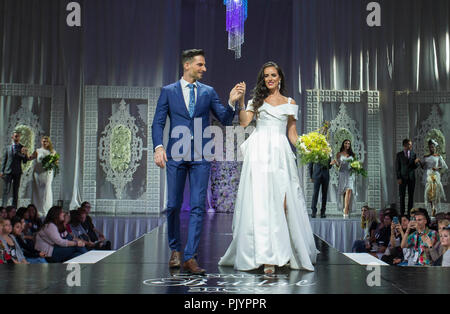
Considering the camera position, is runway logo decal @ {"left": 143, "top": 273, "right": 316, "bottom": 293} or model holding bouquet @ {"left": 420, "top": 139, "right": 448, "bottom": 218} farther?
model holding bouquet @ {"left": 420, "top": 139, "right": 448, "bottom": 218}

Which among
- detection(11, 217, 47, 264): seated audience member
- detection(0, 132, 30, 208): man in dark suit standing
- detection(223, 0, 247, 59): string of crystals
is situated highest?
detection(223, 0, 247, 59): string of crystals

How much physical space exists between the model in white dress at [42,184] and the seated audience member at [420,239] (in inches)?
287

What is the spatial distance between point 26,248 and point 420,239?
4227mm

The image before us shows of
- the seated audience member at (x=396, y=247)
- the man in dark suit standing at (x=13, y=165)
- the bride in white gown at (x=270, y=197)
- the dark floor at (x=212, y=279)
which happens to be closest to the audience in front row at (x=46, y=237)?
the dark floor at (x=212, y=279)

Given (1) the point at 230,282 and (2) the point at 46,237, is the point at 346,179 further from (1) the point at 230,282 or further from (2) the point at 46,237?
(1) the point at 230,282

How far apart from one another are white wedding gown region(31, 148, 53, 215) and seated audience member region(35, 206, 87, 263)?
14.4 feet

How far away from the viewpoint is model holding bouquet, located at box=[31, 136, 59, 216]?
1061 cm

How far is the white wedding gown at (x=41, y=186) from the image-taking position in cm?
1094

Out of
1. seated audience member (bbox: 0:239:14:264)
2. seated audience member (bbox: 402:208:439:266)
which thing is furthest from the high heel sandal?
seated audience member (bbox: 0:239:14:264)

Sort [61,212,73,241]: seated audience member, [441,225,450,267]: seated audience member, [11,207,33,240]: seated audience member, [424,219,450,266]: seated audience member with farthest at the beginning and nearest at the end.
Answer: [61,212,73,241]: seated audience member → [11,207,33,240]: seated audience member → [424,219,450,266]: seated audience member → [441,225,450,267]: seated audience member

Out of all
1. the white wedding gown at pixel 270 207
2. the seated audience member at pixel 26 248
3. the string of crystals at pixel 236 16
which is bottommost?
the seated audience member at pixel 26 248

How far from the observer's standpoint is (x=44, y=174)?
36.9ft

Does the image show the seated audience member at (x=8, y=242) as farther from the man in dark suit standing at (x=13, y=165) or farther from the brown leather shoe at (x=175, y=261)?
the man in dark suit standing at (x=13, y=165)

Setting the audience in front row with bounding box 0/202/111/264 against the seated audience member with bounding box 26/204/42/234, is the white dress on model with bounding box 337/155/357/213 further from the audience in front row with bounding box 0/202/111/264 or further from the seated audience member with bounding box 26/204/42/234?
the seated audience member with bounding box 26/204/42/234
